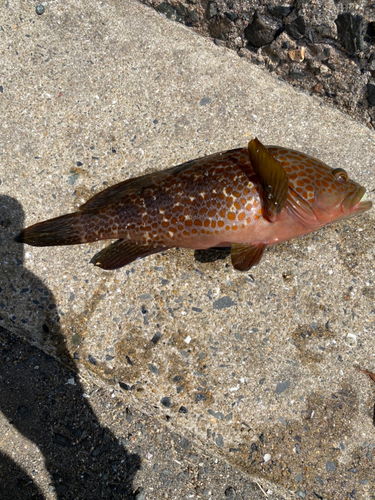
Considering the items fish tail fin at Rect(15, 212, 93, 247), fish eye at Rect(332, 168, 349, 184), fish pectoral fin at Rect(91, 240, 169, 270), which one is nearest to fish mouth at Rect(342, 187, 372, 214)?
fish eye at Rect(332, 168, 349, 184)

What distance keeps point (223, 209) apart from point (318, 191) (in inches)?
32.4

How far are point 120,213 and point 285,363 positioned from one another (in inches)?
81.3

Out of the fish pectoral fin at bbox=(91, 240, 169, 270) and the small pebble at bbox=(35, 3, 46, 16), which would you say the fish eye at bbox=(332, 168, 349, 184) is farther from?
the small pebble at bbox=(35, 3, 46, 16)

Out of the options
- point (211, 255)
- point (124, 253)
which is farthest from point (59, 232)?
point (211, 255)

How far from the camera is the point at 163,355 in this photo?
3.54m

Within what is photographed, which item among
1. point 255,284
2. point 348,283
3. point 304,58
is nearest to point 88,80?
point 304,58

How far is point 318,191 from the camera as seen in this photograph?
10.3ft

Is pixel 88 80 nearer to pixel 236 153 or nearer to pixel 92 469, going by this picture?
pixel 236 153

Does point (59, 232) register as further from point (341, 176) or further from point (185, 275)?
point (341, 176)

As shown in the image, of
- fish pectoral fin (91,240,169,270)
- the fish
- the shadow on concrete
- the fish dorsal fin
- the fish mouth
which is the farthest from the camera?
the shadow on concrete

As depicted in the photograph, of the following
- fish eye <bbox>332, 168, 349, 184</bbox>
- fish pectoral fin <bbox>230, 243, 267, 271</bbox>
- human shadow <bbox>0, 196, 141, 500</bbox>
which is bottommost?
human shadow <bbox>0, 196, 141, 500</bbox>

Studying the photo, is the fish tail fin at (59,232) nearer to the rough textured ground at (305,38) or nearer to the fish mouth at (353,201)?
the fish mouth at (353,201)

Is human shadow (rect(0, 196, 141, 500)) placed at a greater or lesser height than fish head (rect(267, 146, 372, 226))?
lesser

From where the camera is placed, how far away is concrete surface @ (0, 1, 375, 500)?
3.42 meters
